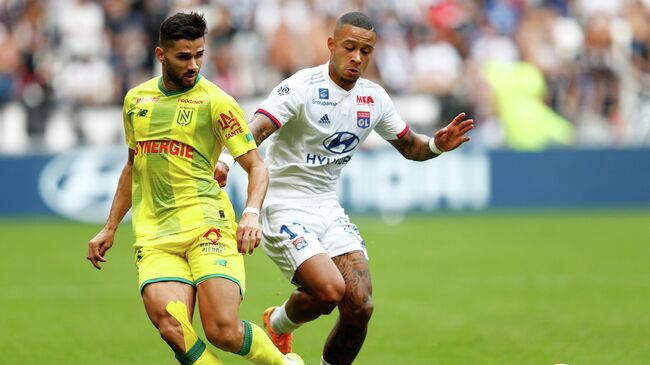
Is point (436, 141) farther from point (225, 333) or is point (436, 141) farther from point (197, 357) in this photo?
point (197, 357)

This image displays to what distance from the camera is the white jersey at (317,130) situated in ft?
26.0

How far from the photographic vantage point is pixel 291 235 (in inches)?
311

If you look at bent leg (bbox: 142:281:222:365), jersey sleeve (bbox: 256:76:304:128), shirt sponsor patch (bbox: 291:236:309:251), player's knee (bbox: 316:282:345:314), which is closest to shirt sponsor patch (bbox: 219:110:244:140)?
jersey sleeve (bbox: 256:76:304:128)

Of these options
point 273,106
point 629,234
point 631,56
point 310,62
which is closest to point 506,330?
point 273,106

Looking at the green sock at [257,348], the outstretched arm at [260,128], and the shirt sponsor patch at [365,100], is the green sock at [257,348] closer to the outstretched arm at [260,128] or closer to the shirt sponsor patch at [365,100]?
the outstretched arm at [260,128]

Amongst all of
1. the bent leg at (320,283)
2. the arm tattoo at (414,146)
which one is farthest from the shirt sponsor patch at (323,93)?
the bent leg at (320,283)

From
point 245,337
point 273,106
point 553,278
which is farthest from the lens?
point 553,278

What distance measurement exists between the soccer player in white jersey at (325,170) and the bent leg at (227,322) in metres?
0.87

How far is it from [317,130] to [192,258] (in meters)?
1.47

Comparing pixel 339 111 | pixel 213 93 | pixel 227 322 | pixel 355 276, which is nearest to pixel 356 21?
pixel 339 111

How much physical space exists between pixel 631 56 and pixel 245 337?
17.5 meters

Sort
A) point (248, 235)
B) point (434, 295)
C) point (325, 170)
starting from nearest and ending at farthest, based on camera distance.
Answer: point (248, 235) < point (325, 170) < point (434, 295)

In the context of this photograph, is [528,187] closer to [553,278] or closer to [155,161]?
[553,278]

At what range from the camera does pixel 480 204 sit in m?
20.6
